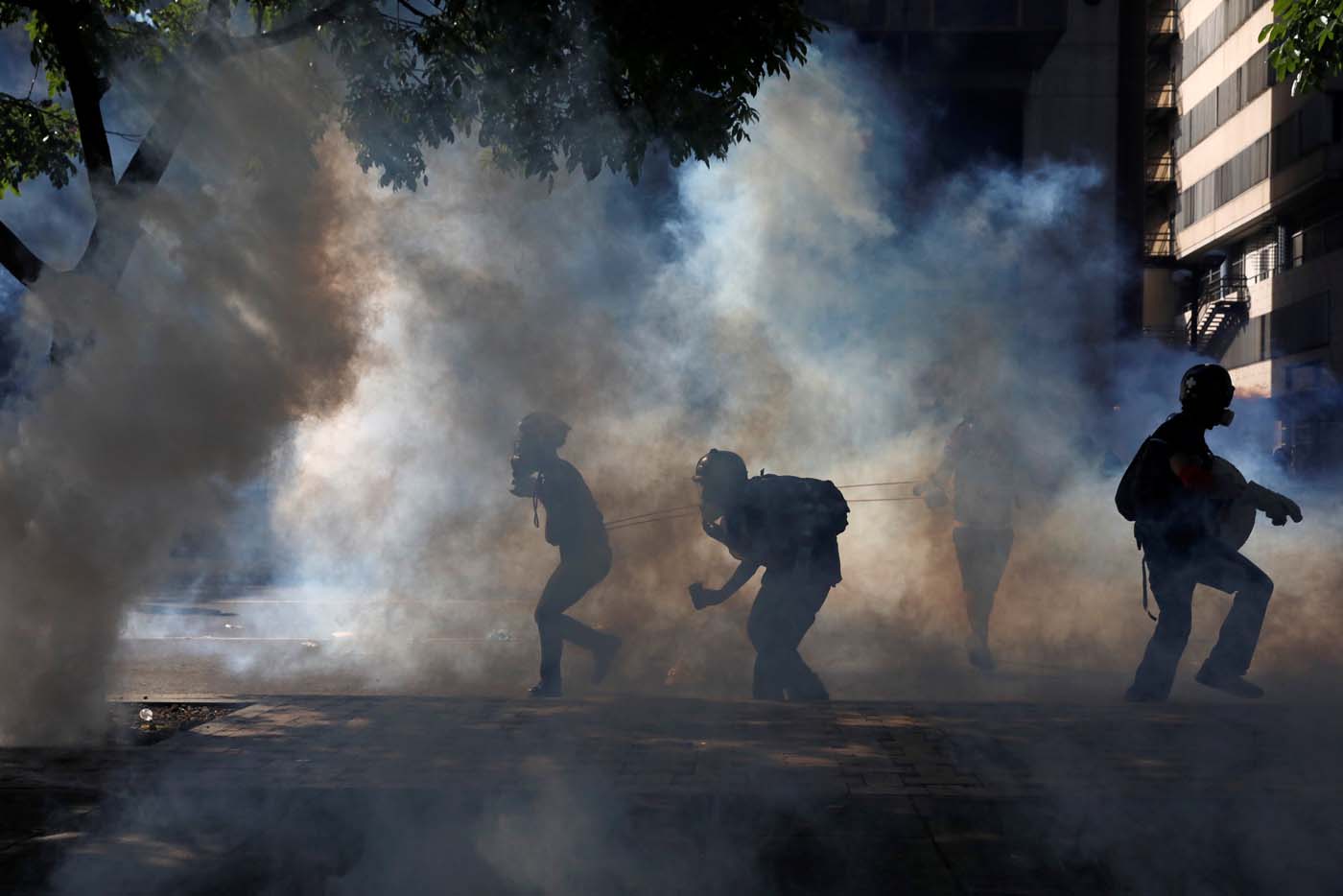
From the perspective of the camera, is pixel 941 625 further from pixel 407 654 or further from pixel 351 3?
pixel 351 3

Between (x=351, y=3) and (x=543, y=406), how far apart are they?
287 centimetres

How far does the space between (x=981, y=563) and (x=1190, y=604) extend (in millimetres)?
2347

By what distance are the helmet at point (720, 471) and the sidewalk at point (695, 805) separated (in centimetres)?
130

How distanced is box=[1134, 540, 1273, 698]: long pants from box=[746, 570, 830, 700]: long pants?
4.67 ft

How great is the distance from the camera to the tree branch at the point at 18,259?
657 cm

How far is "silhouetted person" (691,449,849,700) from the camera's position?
620cm

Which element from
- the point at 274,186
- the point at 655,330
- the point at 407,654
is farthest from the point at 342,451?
the point at 274,186

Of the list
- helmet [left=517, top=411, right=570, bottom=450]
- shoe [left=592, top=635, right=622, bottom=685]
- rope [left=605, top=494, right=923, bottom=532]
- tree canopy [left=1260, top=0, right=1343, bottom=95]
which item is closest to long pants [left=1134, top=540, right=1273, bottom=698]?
shoe [left=592, top=635, right=622, bottom=685]

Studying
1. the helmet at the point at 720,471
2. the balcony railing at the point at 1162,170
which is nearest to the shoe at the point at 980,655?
the helmet at the point at 720,471

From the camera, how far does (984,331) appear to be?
553 inches

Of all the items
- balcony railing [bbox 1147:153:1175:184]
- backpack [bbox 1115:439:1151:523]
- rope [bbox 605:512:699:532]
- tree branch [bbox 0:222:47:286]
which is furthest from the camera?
balcony railing [bbox 1147:153:1175:184]

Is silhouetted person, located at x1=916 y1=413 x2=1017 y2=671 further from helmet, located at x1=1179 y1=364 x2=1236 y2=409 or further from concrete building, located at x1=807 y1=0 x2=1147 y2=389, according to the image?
concrete building, located at x1=807 y1=0 x2=1147 y2=389

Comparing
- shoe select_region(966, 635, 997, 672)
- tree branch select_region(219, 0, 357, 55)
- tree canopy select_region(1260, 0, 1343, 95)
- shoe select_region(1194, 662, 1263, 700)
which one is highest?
tree canopy select_region(1260, 0, 1343, 95)

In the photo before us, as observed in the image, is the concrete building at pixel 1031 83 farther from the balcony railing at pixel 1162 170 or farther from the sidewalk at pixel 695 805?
the balcony railing at pixel 1162 170
